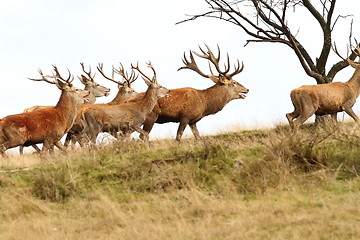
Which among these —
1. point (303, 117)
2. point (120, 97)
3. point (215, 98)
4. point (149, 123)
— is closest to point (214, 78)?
point (215, 98)

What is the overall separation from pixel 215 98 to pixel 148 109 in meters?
2.21

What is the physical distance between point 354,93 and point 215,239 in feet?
33.3

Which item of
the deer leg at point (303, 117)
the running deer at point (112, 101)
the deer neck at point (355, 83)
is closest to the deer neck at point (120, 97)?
the running deer at point (112, 101)

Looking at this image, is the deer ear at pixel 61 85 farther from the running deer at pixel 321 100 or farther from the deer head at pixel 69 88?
the running deer at pixel 321 100

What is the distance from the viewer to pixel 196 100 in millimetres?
17281

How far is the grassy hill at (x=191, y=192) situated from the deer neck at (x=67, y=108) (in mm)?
3075

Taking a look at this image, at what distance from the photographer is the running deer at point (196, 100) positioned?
1700 centimetres

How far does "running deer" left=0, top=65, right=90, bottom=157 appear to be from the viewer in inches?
567

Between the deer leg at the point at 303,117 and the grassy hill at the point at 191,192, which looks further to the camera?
the deer leg at the point at 303,117

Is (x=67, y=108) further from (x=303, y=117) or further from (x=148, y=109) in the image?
(x=303, y=117)

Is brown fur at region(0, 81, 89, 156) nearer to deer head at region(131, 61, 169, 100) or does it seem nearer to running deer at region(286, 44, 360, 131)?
deer head at region(131, 61, 169, 100)

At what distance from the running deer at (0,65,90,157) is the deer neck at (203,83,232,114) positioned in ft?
12.0

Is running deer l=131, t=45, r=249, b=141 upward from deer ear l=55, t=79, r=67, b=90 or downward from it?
downward

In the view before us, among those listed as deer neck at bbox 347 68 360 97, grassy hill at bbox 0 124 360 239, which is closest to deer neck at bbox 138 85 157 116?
grassy hill at bbox 0 124 360 239
